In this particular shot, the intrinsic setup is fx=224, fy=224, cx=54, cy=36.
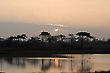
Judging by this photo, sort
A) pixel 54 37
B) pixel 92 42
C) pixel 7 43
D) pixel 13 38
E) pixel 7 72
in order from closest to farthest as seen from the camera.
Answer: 1. pixel 7 72
2. pixel 7 43
3. pixel 13 38
4. pixel 54 37
5. pixel 92 42

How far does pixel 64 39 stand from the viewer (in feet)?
571

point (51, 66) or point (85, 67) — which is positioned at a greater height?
point (51, 66)

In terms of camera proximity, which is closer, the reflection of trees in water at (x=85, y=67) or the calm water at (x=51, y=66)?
the reflection of trees in water at (x=85, y=67)

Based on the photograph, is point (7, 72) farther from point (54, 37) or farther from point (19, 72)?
point (54, 37)

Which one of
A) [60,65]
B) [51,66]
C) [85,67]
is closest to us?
[85,67]

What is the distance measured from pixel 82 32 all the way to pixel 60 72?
106 metres

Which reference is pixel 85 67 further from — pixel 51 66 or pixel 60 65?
pixel 51 66

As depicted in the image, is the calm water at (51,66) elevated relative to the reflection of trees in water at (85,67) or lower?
elevated

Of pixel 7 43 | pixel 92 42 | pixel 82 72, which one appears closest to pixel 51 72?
pixel 82 72

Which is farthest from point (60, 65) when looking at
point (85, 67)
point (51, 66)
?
point (85, 67)

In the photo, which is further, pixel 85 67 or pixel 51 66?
pixel 51 66

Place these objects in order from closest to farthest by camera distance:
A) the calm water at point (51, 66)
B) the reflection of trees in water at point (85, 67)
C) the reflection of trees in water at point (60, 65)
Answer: the reflection of trees in water at point (85, 67), the calm water at point (51, 66), the reflection of trees in water at point (60, 65)

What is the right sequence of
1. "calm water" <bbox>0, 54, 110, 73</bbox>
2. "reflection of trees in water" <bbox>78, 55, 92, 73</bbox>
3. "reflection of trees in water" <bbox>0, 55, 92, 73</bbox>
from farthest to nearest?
"reflection of trees in water" <bbox>0, 55, 92, 73</bbox> → "calm water" <bbox>0, 54, 110, 73</bbox> → "reflection of trees in water" <bbox>78, 55, 92, 73</bbox>

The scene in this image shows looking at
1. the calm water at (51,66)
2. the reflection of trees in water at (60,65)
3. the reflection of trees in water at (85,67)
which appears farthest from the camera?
the reflection of trees in water at (60,65)
